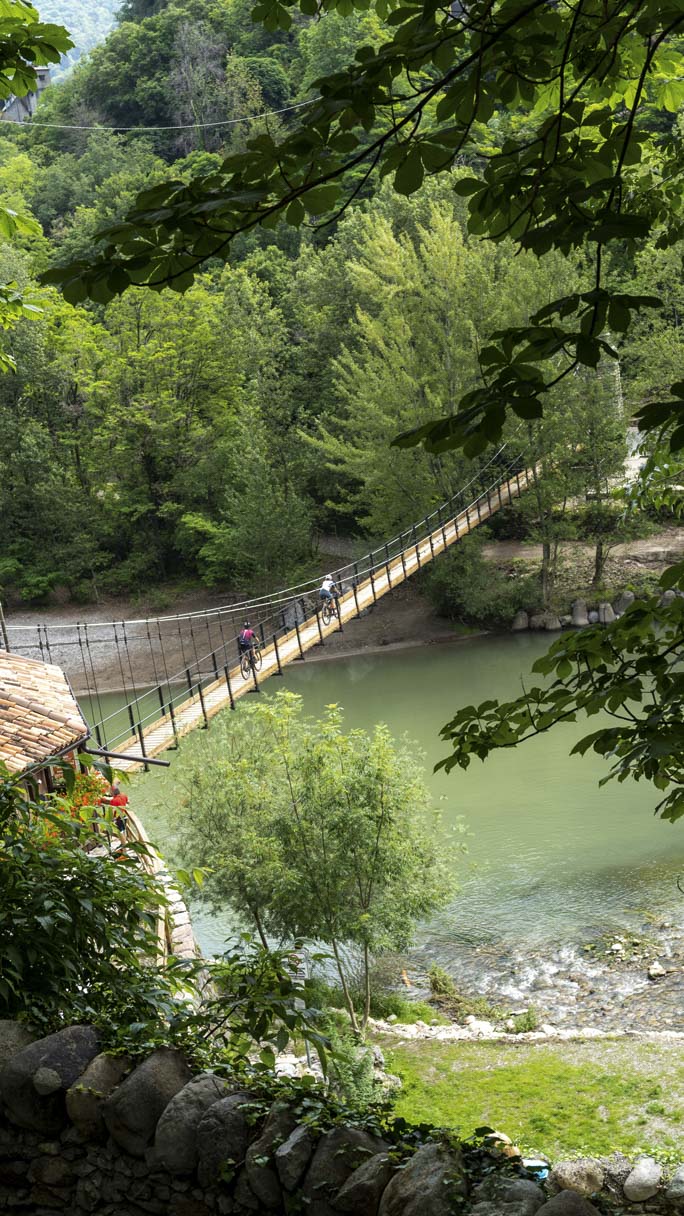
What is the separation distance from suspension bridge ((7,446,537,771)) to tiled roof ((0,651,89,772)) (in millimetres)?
2464

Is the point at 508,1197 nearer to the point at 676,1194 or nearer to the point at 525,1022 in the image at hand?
the point at 676,1194

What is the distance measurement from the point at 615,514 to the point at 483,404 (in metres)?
19.7

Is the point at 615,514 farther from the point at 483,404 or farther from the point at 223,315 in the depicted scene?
the point at 483,404

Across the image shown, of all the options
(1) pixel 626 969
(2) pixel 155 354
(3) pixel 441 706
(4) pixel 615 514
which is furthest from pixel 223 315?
(1) pixel 626 969

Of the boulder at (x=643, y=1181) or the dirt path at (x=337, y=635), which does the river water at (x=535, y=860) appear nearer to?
the boulder at (x=643, y=1181)

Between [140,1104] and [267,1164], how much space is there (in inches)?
14.0

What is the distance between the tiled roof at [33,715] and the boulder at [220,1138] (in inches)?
194

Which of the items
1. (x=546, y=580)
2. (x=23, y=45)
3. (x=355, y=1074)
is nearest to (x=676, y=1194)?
(x=23, y=45)

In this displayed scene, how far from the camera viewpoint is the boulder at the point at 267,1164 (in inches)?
94.7

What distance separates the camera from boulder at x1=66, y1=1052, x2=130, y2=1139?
266 centimetres

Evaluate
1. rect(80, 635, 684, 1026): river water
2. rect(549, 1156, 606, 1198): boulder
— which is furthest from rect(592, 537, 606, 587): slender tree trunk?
rect(549, 1156, 606, 1198): boulder

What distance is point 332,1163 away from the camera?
92.2 inches

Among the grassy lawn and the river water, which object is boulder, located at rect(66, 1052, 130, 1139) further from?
the river water

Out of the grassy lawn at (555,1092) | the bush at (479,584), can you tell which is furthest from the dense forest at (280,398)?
the grassy lawn at (555,1092)
